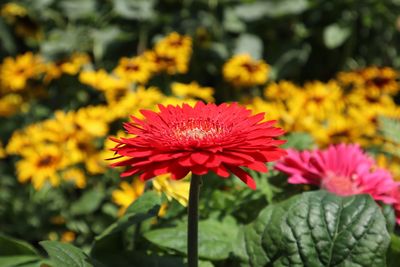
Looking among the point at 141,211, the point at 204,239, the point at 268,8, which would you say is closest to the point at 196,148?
the point at 141,211

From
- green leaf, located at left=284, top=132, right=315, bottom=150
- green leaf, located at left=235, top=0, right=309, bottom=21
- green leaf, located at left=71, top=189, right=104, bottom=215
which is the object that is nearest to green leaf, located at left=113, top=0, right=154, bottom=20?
green leaf, located at left=235, top=0, right=309, bottom=21

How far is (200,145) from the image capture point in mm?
705

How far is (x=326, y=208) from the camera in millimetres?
906

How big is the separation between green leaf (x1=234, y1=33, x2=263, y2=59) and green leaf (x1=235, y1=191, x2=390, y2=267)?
2.15m

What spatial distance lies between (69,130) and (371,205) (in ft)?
4.15

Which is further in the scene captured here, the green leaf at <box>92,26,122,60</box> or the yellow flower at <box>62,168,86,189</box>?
the green leaf at <box>92,26,122,60</box>

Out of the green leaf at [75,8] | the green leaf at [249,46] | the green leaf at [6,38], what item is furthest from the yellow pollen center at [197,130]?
the green leaf at [6,38]

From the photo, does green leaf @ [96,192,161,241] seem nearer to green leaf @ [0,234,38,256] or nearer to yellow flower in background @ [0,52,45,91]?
green leaf @ [0,234,38,256]

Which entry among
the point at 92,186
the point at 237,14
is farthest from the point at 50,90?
the point at 237,14

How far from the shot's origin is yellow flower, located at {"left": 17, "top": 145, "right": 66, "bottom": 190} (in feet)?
6.20

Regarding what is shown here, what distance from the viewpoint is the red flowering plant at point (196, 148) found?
68 centimetres

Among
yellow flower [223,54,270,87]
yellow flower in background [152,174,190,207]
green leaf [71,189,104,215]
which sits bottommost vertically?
green leaf [71,189,104,215]

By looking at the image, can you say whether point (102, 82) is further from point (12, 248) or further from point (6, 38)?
point (6, 38)

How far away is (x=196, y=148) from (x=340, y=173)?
0.46 meters
